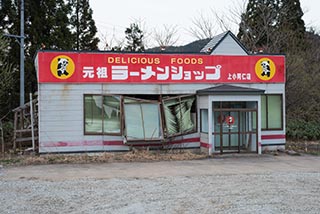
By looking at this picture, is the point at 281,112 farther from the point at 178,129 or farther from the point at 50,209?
the point at 50,209

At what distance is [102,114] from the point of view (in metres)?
15.4

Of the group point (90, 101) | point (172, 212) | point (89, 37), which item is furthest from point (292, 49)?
point (172, 212)

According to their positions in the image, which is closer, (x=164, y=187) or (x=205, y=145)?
(x=164, y=187)

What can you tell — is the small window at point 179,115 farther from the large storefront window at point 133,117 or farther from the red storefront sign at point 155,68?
the red storefront sign at point 155,68

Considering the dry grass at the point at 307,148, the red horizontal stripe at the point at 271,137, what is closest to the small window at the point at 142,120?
the red horizontal stripe at the point at 271,137

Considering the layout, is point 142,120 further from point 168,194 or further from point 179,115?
point 168,194

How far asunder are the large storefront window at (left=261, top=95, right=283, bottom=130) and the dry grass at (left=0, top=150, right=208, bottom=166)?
11.5 feet

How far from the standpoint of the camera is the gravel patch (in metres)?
7.12

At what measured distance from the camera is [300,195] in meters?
8.18

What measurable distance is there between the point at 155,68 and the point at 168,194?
836cm

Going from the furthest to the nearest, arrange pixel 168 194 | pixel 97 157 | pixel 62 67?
pixel 62 67, pixel 97 157, pixel 168 194

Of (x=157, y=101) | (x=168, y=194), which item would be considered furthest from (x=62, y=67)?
(x=168, y=194)

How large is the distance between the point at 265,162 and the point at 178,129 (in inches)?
145

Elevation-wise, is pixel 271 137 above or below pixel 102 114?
below
